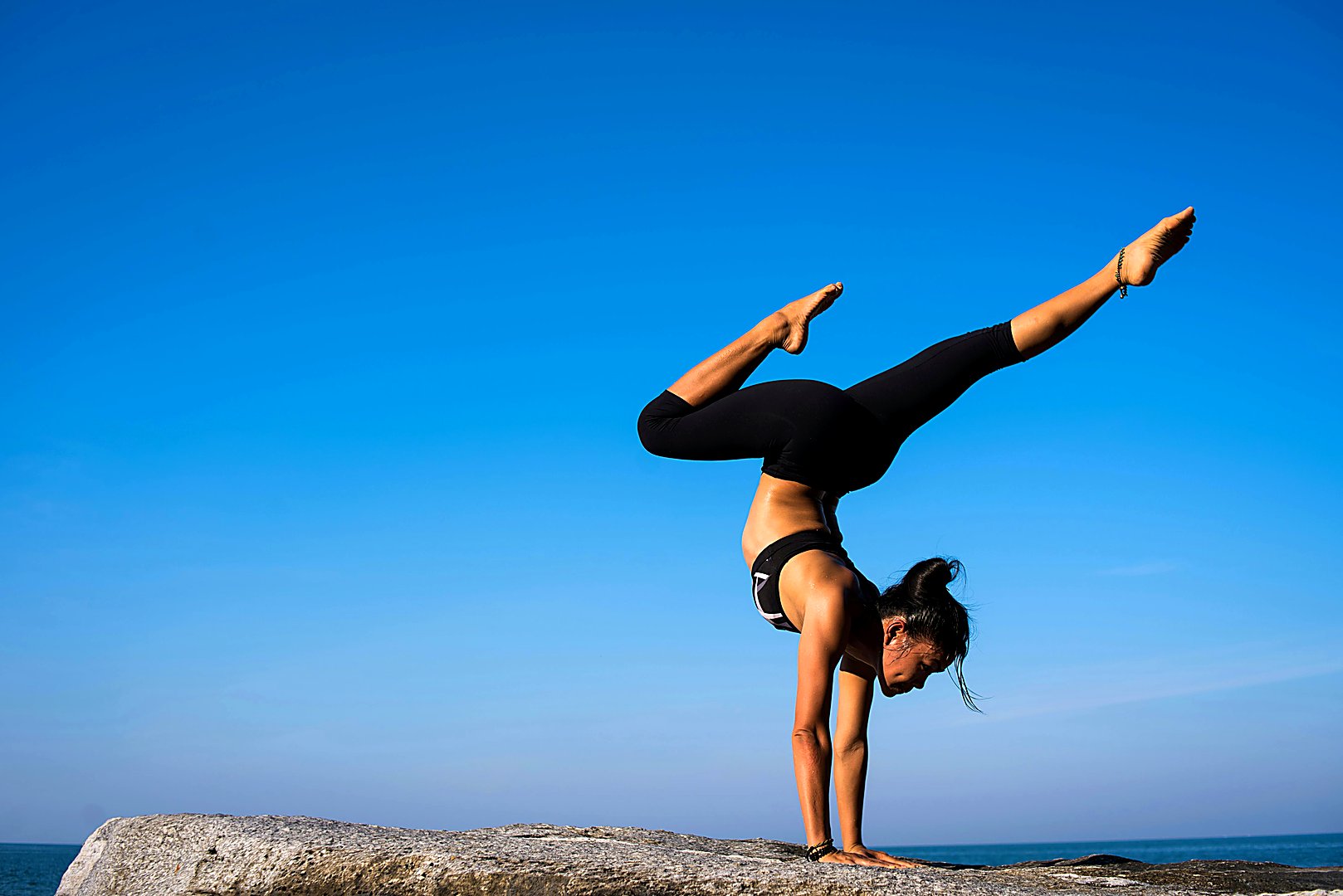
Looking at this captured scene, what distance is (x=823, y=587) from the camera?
4.26 meters

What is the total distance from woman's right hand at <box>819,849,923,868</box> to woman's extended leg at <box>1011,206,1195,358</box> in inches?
87.3

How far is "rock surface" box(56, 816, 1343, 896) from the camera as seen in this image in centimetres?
340

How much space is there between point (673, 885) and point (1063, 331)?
9.58 feet

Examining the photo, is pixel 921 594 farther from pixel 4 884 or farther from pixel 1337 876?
pixel 4 884

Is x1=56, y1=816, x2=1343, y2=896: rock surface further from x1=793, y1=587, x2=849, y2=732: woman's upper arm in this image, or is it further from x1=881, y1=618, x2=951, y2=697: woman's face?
x1=881, y1=618, x2=951, y2=697: woman's face

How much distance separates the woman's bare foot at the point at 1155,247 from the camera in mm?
4660

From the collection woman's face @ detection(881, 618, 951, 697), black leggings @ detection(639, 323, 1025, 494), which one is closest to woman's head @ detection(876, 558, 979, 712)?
woman's face @ detection(881, 618, 951, 697)

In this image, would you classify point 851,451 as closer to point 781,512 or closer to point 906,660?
point 781,512

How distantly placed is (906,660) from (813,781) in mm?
665

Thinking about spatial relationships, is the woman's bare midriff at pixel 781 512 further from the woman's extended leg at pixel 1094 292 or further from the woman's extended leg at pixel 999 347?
the woman's extended leg at pixel 1094 292

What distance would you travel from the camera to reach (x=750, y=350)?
5070 mm

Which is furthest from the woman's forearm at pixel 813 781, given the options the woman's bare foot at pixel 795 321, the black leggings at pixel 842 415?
the woman's bare foot at pixel 795 321

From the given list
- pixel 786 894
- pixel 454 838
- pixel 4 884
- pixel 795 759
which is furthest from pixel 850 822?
pixel 4 884

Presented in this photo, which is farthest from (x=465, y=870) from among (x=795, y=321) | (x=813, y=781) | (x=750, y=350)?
(x=795, y=321)
